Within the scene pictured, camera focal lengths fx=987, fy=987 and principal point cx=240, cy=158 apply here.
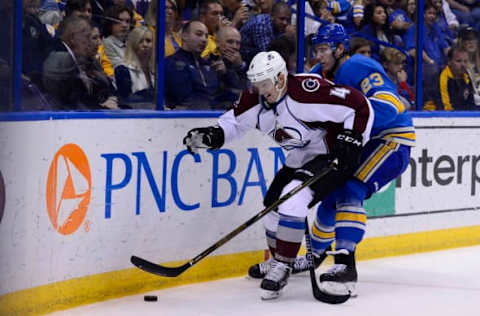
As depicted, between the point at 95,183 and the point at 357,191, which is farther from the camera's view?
the point at 357,191

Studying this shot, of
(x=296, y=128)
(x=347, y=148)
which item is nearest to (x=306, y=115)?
(x=296, y=128)

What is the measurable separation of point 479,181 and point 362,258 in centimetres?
112

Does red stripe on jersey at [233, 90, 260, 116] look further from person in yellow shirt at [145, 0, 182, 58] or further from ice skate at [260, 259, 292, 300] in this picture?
ice skate at [260, 259, 292, 300]

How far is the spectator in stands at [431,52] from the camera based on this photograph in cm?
588

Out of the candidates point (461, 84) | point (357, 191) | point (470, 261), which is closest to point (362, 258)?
point (470, 261)

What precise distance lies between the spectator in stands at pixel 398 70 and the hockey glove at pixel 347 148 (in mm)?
1647

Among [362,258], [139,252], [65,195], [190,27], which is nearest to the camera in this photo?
[65,195]

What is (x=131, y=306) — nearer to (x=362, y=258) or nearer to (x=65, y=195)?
(x=65, y=195)

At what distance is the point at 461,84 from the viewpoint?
615cm

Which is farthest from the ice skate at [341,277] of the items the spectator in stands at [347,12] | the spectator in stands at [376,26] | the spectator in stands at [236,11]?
the spectator in stands at [376,26]

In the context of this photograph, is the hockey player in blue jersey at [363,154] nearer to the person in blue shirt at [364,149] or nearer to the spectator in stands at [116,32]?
the person in blue shirt at [364,149]

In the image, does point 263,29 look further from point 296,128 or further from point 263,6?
point 296,128

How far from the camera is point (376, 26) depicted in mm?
5703

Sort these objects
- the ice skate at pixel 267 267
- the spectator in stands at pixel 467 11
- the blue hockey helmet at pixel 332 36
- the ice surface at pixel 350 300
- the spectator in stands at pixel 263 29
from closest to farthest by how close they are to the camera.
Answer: the ice surface at pixel 350 300 < the blue hockey helmet at pixel 332 36 < the ice skate at pixel 267 267 < the spectator in stands at pixel 263 29 < the spectator in stands at pixel 467 11
